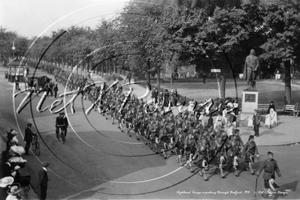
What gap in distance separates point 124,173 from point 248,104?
11.6m

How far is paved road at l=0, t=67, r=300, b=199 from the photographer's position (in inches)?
433

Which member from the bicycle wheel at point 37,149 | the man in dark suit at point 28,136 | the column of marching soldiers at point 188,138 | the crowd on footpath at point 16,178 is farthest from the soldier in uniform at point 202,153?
the man in dark suit at point 28,136

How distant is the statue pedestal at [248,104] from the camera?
2167 cm

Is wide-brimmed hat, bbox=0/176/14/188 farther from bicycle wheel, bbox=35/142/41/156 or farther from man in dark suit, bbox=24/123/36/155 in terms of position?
bicycle wheel, bbox=35/142/41/156

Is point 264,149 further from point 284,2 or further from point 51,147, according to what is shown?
point 284,2

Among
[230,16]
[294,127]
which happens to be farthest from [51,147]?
[230,16]

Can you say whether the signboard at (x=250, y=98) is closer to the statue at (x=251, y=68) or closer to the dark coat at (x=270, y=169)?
the statue at (x=251, y=68)

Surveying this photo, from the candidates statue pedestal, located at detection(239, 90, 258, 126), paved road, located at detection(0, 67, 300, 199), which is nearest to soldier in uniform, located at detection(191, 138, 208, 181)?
paved road, located at detection(0, 67, 300, 199)

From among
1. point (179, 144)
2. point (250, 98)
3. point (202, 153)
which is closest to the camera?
point (202, 153)

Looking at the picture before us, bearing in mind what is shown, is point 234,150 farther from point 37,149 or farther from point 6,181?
point 37,149

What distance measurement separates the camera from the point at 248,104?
21.8 m

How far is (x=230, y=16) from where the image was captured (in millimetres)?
25234

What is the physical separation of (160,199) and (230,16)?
58.2 feet

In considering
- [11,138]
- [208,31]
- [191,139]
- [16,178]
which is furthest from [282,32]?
[16,178]
